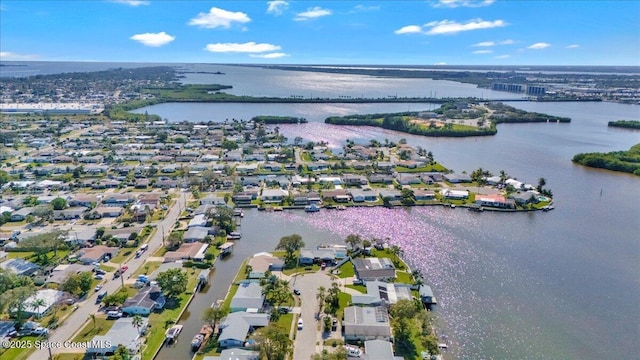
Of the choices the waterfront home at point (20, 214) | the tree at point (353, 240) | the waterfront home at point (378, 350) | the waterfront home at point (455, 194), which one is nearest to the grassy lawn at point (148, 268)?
the tree at point (353, 240)

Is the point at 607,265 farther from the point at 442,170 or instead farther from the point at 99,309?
the point at 99,309

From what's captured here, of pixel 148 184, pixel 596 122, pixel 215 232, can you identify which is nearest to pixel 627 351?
pixel 215 232

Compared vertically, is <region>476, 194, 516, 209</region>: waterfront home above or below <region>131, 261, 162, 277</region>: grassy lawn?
above

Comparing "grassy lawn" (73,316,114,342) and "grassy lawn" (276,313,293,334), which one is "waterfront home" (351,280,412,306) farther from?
"grassy lawn" (73,316,114,342)

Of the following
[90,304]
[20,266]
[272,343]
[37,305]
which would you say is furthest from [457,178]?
[20,266]

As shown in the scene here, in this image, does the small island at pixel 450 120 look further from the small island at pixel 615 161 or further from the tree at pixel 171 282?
the tree at pixel 171 282

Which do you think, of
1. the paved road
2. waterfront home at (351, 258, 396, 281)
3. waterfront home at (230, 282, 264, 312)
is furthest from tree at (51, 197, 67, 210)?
waterfront home at (351, 258, 396, 281)

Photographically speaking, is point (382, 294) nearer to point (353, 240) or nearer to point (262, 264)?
point (353, 240)
